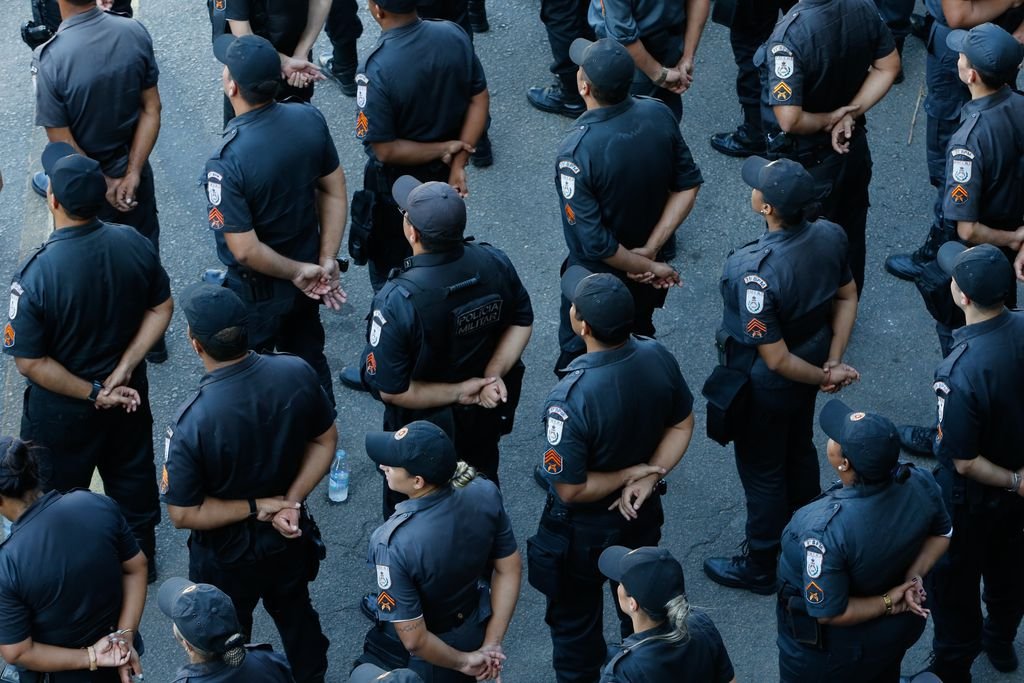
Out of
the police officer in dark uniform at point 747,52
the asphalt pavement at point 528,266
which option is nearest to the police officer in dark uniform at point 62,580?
the asphalt pavement at point 528,266

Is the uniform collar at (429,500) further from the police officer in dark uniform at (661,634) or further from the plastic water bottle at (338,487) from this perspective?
the plastic water bottle at (338,487)

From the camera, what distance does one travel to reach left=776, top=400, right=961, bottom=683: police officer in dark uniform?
5.56 metres

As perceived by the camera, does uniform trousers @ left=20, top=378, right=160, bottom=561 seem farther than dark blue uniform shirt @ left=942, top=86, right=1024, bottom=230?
No

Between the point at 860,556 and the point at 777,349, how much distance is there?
130 centimetres

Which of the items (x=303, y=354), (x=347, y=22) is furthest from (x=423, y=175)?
(x=347, y=22)

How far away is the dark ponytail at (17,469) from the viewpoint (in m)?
5.36

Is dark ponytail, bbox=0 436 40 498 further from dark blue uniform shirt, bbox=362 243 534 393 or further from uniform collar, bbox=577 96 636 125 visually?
uniform collar, bbox=577 96 636 125

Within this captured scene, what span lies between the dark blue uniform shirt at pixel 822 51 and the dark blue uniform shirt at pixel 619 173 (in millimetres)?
808

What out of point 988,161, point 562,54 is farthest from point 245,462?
point 562,54

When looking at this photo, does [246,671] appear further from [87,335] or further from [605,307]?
[87,335]

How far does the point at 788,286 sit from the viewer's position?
6.55 m

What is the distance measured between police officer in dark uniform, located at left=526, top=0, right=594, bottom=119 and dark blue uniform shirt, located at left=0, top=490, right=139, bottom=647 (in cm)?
514

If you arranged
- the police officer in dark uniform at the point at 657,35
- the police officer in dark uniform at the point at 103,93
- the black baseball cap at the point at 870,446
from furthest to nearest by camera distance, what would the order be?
the police officer in dark uniform at the point at 657,35, the police officer in dark uniform at the point at 103,93, the black baseball cap at the point at 870,446

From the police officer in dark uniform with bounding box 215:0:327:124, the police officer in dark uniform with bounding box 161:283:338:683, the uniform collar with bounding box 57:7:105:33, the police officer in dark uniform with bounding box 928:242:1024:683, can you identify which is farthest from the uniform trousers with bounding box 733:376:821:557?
the uniform collar with bounding box 57:7:105:33
